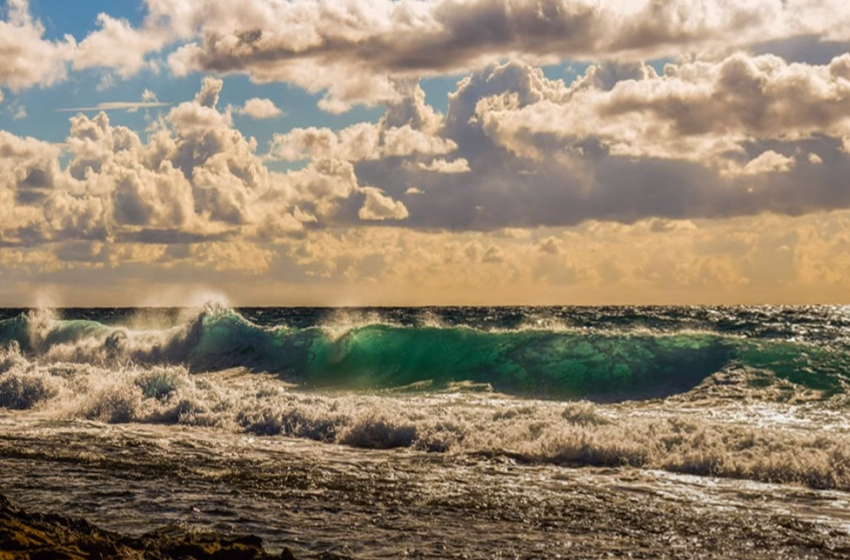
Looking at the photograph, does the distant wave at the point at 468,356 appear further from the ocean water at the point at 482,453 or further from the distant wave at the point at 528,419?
the distant wave at the point at 528,419

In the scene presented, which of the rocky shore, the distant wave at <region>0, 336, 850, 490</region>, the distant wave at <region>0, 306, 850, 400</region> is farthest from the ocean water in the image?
the rocky shore

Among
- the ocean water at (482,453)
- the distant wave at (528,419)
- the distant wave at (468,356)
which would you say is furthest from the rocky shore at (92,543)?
the distant wave at (468,356)

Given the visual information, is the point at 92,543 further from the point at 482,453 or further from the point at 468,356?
the point at 468,356

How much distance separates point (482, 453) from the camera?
18125mm

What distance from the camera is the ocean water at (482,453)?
12016 mm

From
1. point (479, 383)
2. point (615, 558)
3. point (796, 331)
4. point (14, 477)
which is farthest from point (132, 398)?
point (796, 331)

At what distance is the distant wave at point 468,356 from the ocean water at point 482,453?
0.18 meters

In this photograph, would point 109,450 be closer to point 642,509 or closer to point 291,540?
point 291,540

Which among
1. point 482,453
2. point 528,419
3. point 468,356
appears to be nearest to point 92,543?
point 482,453

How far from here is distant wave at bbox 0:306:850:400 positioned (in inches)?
1233

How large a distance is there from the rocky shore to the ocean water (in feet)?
3.42

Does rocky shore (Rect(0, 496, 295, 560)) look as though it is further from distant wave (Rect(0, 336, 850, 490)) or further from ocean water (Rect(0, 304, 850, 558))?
distant wave (Rect(0, 336, 850, 490))

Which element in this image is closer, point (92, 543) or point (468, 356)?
point (92, 543)

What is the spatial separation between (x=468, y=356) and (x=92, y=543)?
95.5 feet
